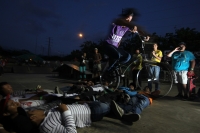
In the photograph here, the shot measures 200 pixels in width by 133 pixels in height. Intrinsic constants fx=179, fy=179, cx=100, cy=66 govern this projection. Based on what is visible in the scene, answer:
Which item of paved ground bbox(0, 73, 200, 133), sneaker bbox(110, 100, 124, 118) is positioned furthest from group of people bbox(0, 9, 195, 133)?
paved ground bbox(0, 73, 200, 133)

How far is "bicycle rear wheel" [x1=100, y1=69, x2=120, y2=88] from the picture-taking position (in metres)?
5.94

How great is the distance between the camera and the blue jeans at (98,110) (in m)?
3.18

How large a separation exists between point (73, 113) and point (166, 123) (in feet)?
5.78

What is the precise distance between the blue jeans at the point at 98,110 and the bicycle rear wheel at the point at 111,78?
258 centimetres

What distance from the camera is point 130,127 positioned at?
10.1ft

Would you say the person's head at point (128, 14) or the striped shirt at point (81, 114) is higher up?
the person's head at point (128, 14)

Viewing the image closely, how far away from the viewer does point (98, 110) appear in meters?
3.22

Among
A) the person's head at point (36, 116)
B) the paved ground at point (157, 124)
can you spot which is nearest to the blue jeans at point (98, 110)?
the paved ground at point (157, 124)

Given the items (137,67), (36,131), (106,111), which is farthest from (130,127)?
(137,67)

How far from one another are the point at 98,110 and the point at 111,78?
2.83 m

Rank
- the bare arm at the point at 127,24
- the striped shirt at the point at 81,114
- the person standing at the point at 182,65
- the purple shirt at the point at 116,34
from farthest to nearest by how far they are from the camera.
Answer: the person standing at the point at 182,65 < the purple shirt at the point at 116,34 < the bare arm at the point at 127,24 < the striped shirt at the point at 81,114

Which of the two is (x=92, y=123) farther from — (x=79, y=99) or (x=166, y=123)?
(x=166, y=123)

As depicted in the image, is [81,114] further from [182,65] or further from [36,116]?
[182,65]

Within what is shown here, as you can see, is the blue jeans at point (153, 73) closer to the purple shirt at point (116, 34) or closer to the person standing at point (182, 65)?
the person standing at point (182, 65)
